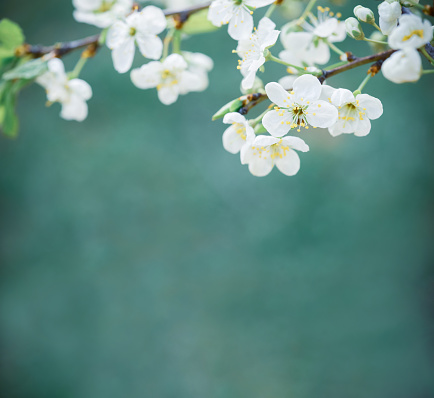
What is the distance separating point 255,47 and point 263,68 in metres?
0.10

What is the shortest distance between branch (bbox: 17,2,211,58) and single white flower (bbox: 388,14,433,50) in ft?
1.14

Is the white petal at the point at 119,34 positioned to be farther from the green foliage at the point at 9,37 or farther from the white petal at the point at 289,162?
the white petal at the point at 289,162

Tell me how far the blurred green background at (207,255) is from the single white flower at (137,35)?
1694mm

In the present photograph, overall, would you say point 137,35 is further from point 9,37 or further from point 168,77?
point 9,37

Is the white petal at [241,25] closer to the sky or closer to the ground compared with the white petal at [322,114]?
closer to the sky

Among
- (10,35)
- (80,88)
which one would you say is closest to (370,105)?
(80,88)

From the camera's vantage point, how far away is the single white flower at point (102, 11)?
2.16 feet

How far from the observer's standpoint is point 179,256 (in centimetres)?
226

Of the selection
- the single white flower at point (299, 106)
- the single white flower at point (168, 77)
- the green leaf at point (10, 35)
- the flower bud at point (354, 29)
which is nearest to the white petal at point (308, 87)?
the single white flower at point (299, 106)

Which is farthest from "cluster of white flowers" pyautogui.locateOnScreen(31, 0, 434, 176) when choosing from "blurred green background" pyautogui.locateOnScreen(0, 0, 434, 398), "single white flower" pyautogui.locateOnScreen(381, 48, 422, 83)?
"blurred green background" pyautogui.locateOnScreen(0, 0, 434, 398)

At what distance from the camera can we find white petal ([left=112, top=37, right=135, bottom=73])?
0.62 metres

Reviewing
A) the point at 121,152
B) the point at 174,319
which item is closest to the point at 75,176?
the point at 121,152

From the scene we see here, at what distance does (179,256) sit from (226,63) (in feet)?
3.95

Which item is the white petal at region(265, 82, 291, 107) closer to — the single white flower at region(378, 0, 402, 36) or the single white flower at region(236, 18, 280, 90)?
the single white flower at region(236, 18, 280, 90)
